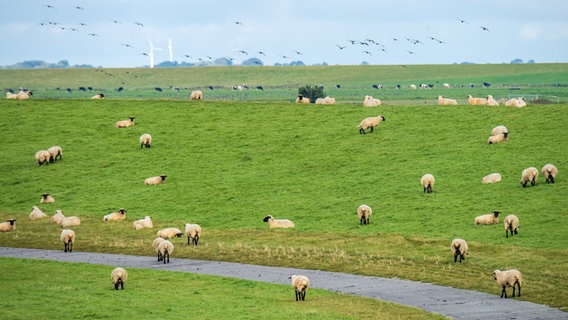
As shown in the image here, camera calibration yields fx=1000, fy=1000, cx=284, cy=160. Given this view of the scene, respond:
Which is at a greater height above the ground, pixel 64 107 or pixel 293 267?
pixel 64 107

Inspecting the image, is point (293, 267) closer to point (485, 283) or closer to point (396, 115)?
point (485, 283)

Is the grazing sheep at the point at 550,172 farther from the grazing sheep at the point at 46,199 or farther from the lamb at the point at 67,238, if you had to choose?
the grazing sheep at the point at 46,199

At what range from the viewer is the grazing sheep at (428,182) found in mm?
63219

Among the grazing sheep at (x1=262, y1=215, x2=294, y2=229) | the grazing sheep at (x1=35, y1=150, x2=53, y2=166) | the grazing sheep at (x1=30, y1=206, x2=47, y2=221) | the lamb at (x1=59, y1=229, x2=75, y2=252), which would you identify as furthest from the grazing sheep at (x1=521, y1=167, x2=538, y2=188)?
the grazing sheep at (x1=35, y1=150, x2=53, y2=166)

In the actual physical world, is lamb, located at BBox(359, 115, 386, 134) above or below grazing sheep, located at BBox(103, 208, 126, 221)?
above

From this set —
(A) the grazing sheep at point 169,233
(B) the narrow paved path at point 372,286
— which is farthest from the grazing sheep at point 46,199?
(A) the grazing sheep at point 169,233

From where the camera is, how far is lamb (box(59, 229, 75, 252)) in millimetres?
55125

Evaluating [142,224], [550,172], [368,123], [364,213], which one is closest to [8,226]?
[142,224]

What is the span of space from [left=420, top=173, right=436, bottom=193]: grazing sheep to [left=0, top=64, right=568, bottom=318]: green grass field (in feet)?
2.85

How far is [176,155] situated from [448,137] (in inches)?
846

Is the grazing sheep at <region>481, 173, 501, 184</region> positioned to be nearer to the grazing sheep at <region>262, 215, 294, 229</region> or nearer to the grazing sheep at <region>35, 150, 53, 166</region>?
the grazing sheep at <region>262, 215, 294, 229</region>

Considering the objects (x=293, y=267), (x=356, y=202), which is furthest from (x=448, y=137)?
(x=293, y=267)

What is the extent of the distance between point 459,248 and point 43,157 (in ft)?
143

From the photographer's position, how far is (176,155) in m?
79.9
